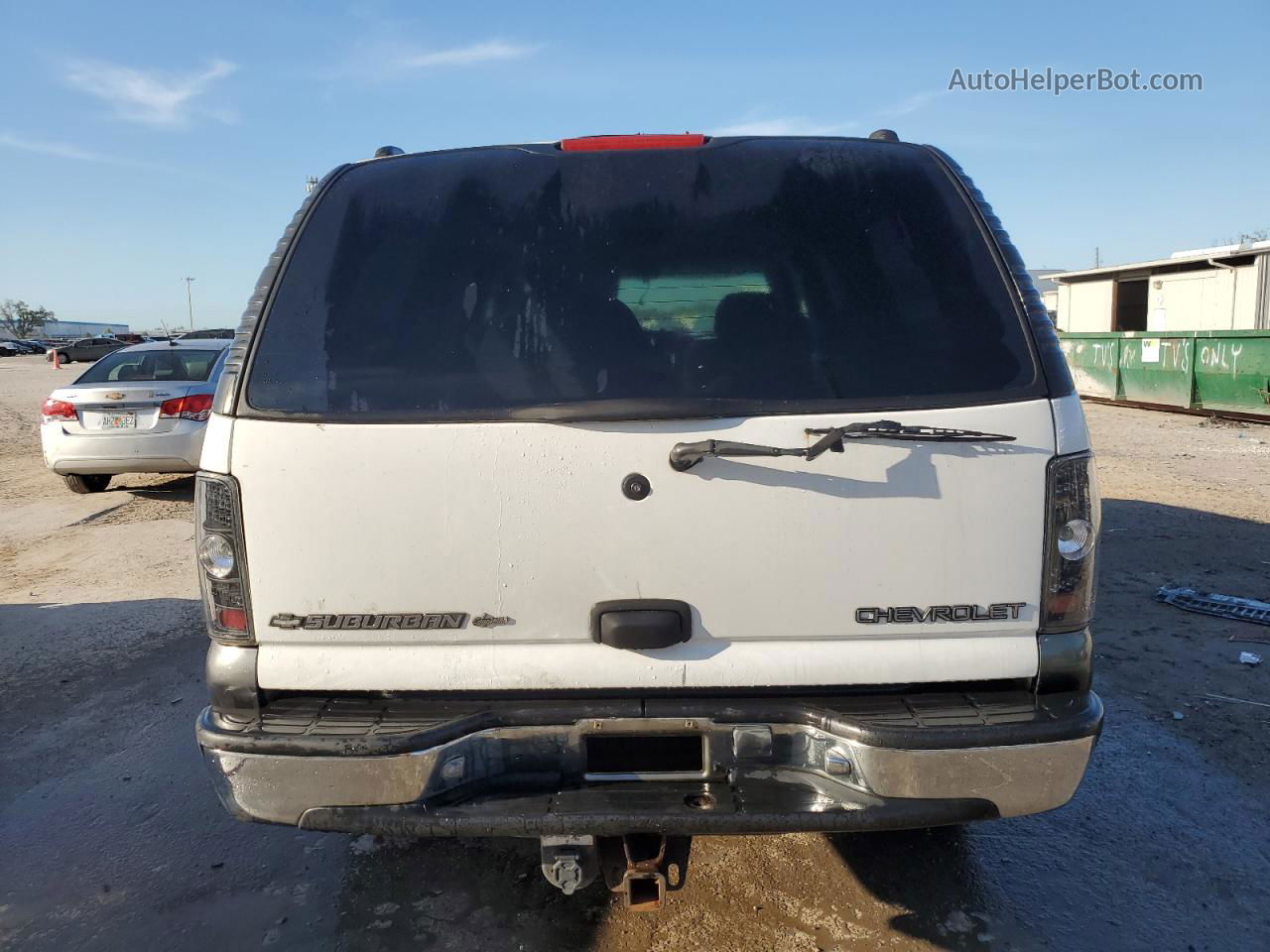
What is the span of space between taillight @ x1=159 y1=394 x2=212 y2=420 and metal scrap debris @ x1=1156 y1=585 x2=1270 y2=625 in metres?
8.23

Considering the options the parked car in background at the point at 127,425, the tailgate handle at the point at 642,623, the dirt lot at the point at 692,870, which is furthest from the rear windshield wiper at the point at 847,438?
the parked car in background at the point at 127,425

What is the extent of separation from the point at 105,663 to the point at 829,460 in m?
4.55

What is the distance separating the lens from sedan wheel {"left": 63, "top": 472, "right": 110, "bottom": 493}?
32.9 feet

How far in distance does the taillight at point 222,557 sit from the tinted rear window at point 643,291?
0.25m

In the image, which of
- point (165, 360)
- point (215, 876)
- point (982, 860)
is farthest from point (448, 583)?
point (165, 360)

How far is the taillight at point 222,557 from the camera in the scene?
7.48 feet

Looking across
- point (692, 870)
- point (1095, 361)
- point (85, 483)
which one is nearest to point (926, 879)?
point (692, 870)

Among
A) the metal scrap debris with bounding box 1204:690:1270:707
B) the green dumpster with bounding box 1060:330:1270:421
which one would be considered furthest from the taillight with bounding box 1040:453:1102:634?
the green dumpster with bounding box 1060:330:1270:421

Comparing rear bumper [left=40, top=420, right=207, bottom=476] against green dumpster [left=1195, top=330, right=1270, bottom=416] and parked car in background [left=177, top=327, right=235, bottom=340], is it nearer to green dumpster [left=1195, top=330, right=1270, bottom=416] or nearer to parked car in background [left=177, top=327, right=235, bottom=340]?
parked car in background [left=177, top=327, right=235, bottom=340]

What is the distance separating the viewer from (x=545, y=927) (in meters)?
2.78

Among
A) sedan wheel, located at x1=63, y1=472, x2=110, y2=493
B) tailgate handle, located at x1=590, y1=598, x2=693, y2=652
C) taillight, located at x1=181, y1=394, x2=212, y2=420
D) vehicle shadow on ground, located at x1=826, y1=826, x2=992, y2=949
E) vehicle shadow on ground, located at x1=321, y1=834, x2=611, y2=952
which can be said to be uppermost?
Answer: taillight, located at x1=181, y1=394, x2=212, y2=420

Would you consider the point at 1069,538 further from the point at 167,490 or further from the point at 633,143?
the point at 167,490

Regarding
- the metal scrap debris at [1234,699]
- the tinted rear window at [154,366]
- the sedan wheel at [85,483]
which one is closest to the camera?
the metal scrap debris at [1234,699]

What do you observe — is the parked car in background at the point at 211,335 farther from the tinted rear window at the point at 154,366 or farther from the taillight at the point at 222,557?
the taillight at the point at 222,557
